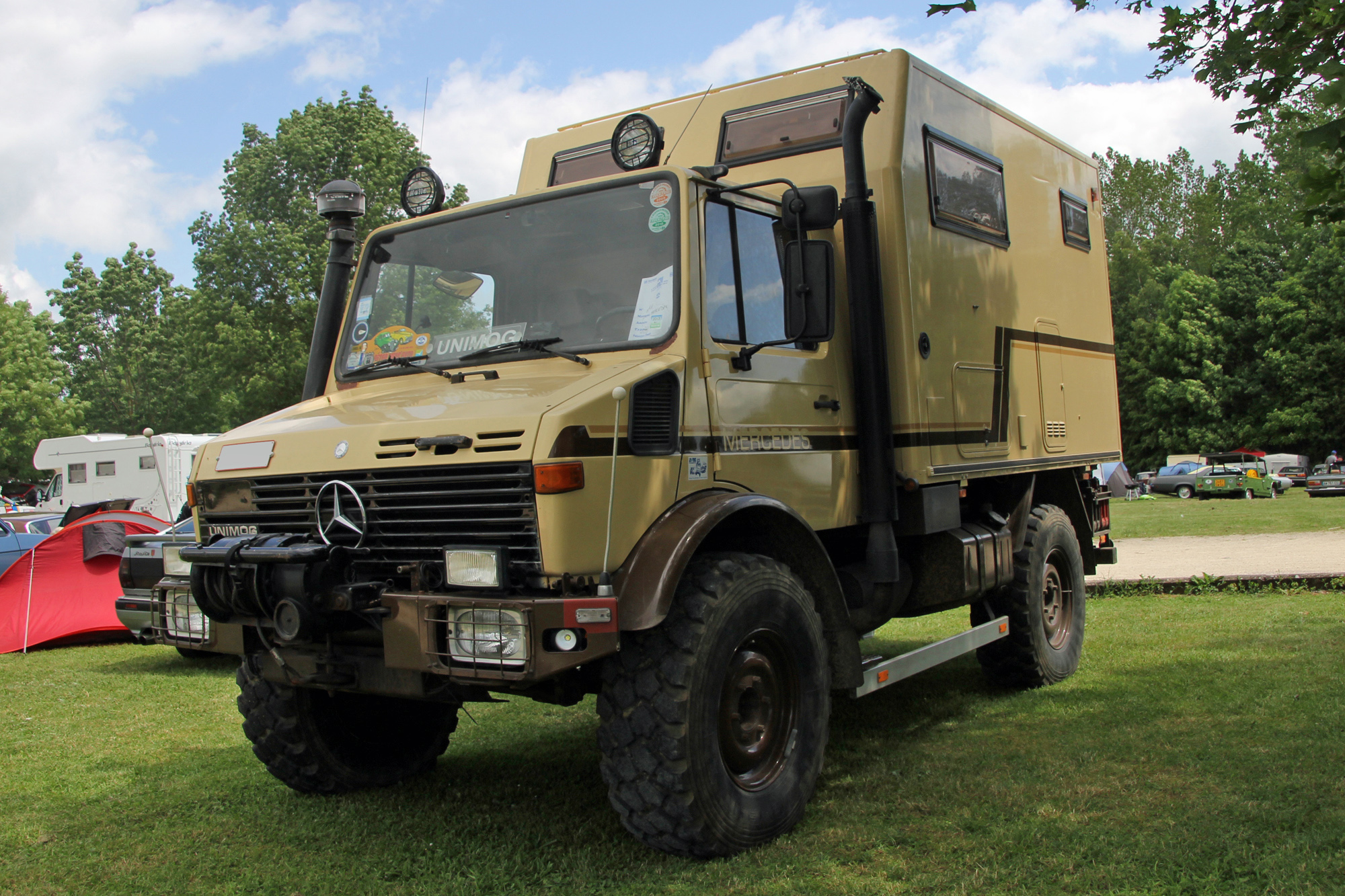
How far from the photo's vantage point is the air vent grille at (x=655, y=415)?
4176 millimetres

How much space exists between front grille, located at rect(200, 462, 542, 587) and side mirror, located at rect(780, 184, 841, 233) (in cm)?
168

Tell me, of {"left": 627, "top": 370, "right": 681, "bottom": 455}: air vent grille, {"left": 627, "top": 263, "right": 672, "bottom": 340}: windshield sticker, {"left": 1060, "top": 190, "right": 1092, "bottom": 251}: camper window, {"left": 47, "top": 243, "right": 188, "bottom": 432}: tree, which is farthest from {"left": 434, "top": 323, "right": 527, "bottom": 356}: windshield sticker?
{"left": 47, "top": 243, "right": 188, "bottom": 432}: tree

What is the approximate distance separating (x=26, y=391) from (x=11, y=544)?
128 feet

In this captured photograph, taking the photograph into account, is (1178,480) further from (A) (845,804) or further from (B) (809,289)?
(B) (809,289)

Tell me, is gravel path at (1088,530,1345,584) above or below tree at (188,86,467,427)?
below

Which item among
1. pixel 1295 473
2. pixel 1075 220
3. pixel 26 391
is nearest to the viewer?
pixel 1075 220

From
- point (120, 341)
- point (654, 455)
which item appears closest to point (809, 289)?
point (654, 455)

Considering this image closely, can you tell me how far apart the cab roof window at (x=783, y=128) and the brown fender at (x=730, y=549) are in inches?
86.8

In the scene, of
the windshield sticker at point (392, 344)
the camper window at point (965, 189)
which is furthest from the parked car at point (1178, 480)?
the windshield sticker at point (392, 344)

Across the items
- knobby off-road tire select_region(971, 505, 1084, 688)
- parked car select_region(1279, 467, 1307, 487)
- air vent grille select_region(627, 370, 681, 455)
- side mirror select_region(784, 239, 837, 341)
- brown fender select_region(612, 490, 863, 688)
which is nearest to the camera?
brown fender select_region(612, 490, 863, 688)

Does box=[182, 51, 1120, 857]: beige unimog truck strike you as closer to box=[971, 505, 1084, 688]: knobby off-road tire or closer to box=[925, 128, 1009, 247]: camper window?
box=[925, 128, 1009, 247]: camper window

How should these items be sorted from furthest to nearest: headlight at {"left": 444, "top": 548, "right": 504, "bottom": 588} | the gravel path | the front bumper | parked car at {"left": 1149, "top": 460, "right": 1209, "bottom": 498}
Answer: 1. parked car at {"left": 1149, "top": 460, "right": 1209, "bottom": 498}
2. the gravel path
3. headlight at {"left": 444, "top": 548, "right": 504, "bottom": 588}
4. the front bumper

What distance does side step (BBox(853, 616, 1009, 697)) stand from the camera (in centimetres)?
531

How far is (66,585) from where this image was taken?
1060cm
